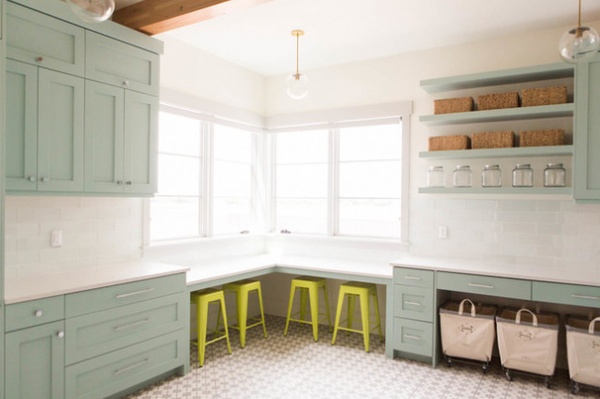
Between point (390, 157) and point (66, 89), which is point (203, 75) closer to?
point (66, 89)

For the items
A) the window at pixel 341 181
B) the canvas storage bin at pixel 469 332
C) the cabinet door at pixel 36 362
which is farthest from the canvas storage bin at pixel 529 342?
the cabinet door at pixel 36 362

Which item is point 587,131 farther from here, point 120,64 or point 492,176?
point 120,64

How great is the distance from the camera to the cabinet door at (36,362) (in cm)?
234

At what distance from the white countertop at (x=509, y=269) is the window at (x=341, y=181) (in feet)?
2.48

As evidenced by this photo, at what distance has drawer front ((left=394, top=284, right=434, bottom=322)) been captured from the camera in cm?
363

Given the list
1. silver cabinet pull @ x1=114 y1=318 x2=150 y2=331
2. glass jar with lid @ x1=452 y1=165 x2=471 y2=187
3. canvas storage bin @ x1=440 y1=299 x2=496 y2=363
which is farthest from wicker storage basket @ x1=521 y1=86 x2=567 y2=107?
silver cabinet pull @ x1=114 y1=318 x2=150 y2=331

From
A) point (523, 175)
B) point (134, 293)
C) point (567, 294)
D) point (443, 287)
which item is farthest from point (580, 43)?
point (134, 293)

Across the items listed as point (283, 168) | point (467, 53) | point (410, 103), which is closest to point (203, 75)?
point (283, 168)

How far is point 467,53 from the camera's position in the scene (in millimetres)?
4016

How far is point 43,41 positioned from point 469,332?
12.2ft

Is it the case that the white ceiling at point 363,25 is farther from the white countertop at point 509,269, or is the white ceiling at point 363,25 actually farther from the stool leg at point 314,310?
the stool leg at point 314,310

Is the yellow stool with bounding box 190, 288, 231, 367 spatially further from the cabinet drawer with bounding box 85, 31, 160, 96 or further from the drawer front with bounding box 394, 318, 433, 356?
the cabinet drawer with bounding box 85, 31, 160, 96

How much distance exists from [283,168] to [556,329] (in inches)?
128

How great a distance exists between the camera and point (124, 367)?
115 inches
